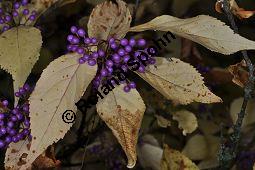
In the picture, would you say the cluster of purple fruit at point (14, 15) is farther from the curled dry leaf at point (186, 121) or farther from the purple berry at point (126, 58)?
the curled dry leaf at point (186, 121)

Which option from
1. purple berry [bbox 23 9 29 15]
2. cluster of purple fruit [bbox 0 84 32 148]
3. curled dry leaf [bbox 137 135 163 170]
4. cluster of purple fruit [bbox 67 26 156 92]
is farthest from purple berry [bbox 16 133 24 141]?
curled dry leaf [bbox 137 135 163 170]

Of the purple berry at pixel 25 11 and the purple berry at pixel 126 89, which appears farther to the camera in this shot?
the purple berry at pixel 25 11

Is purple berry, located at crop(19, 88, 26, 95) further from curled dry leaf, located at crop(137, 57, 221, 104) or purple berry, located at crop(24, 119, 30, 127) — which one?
curled dry leaf, located at crop(137, 57, 221, 104)

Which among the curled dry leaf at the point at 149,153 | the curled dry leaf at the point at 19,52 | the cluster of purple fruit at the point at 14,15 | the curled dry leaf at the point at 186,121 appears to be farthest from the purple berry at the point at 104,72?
the curled dry leaf at the point at 149,153

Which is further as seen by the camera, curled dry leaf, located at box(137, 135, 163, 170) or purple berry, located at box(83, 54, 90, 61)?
curled dry leaf, located at box(137, 135, 163, 170)

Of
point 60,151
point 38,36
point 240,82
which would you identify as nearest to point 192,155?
point 60,151

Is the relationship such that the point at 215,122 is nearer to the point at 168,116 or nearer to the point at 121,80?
the point at 168,116

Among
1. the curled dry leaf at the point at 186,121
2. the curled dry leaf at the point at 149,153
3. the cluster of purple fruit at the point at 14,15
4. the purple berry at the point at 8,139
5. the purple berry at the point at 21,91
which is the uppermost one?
the cluster of purple fruit at the point at 14,15
